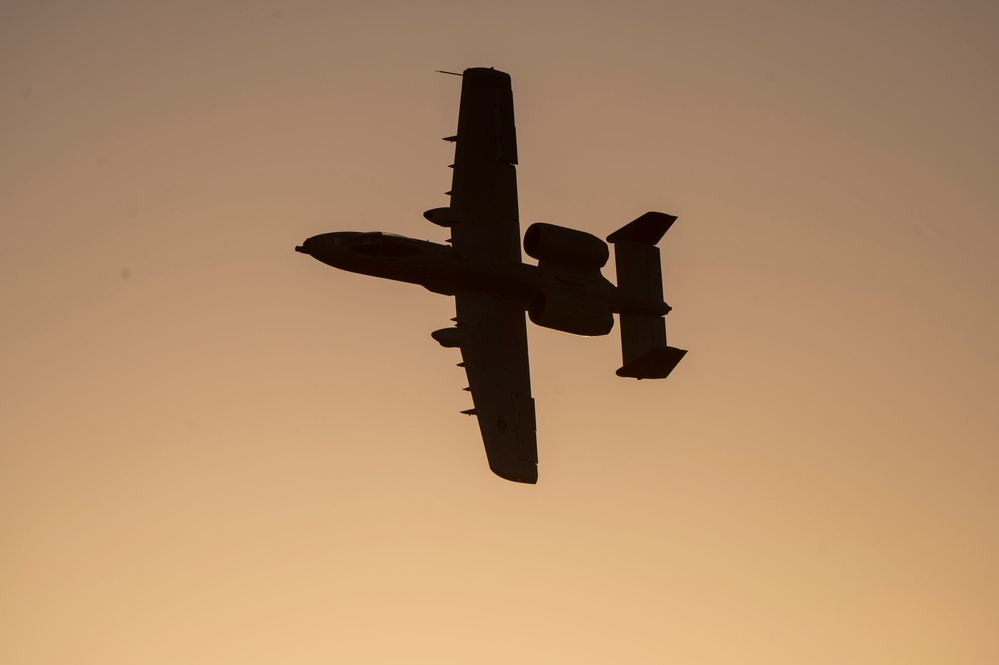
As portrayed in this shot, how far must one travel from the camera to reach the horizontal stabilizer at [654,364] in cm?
5956

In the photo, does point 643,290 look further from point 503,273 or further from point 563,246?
point 503,273

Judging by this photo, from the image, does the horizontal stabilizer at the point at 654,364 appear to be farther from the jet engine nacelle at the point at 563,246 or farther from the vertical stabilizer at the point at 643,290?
the jet engine nacelle at the point at 563,246

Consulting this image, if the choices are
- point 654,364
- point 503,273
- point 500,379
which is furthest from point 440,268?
point 654,364

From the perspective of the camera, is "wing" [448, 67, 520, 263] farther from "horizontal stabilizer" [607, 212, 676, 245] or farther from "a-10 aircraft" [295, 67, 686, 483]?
"horizontal stabilizer" [607, 212, 676, 245]

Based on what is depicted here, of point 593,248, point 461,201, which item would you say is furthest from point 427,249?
point 593,248

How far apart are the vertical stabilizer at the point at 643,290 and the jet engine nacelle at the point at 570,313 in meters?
1.41

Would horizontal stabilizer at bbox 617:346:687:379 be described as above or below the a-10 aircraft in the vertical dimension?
below

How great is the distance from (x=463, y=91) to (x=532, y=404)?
13366 mm

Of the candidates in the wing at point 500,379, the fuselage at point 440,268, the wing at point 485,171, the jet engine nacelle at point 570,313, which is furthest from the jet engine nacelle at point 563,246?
the wing at point 500,379

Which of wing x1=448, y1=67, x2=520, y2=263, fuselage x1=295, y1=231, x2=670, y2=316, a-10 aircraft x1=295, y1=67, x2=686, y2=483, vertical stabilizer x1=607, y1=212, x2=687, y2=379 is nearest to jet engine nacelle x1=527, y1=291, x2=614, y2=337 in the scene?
a-10 aircraft x1=295, y1=67, x2=686, y2=483

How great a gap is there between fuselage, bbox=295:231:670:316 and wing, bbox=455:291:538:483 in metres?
0.73

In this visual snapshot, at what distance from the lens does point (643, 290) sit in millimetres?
61125

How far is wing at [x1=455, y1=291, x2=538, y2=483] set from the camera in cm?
5634

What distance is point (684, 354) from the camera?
2363 inches
